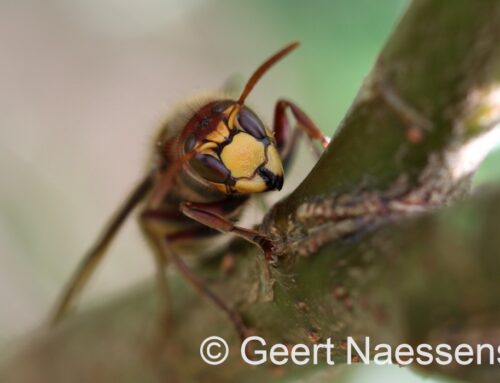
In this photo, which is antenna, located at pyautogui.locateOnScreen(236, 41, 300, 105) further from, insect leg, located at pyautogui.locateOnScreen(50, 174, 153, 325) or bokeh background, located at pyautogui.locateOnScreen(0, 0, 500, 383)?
insect leg, located at pyautogui.locateOnScreen(50, 174, 153, 325)

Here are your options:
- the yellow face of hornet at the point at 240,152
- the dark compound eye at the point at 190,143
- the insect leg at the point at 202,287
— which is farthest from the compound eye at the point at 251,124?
the insect leg at the point at 202,287

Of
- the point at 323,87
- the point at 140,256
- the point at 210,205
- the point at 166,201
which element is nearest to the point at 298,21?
the point at 323,87

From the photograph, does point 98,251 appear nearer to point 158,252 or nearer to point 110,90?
point 158,252

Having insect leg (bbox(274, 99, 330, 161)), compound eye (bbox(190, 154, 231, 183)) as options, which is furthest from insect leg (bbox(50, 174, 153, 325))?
compound eye (bbox(190, 154, 231, 183))

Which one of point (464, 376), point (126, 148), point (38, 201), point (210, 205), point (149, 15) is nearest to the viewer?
point (464, 376)

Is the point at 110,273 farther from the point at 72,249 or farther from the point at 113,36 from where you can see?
the point at 113,36

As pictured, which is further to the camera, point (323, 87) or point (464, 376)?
point (323, 87)

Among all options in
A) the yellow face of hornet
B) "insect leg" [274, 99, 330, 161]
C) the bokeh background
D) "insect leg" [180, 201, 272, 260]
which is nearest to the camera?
"insect leg" [180, 201, 272, 260]

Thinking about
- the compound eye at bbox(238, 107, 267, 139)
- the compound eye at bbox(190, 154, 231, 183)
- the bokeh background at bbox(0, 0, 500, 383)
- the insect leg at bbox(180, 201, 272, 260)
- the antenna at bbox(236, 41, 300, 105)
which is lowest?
the bokeh background at bbox(0, 0, 500, 383)
